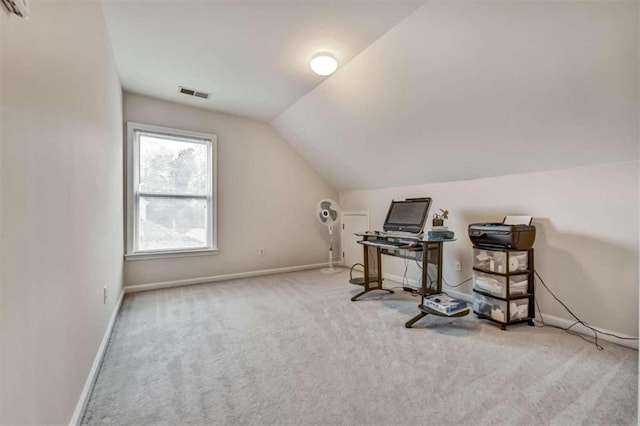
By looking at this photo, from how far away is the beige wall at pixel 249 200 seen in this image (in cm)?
359

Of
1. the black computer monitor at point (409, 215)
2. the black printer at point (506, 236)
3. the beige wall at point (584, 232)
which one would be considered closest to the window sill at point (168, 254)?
the black computer monitor at point (409, 215)

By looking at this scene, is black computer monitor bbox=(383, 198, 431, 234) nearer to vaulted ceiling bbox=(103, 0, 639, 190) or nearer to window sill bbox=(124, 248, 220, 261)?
vaulted ceiling bbox=(103, 0, 639, 190)

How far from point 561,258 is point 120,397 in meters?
3.37

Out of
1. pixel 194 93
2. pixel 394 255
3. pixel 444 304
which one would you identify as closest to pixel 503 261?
pixel 444 304

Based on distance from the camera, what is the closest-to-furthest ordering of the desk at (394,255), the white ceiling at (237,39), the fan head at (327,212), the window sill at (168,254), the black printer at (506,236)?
1. the white ceiling at (237,39)
2. the black printer at (506,236)
3. the desk at (394,255)
4. the window sill at (168,254)
5. the fan head at (327,212)

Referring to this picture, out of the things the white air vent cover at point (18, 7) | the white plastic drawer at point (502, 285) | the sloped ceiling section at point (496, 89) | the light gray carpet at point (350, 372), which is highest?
the sloped ceiling section at point (496, 89)

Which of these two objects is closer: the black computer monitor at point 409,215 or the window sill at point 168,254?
the black computer monitor at point 409,215

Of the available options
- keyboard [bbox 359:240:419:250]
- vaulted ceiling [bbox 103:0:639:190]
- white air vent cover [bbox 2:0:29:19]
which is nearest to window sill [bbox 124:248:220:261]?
vaulted ceiling [bbox 103:0:639:190]

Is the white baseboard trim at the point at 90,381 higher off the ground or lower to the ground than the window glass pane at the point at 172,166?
A: lower

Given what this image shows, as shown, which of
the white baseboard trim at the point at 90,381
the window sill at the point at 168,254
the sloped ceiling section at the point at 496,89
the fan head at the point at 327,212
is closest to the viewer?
the white baseboard trim at the point at 90,381

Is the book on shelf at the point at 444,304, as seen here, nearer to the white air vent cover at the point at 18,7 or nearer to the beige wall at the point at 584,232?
the beige wall at the point at 584,232

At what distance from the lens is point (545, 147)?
2.31 m

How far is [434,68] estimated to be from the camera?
2.25 meters

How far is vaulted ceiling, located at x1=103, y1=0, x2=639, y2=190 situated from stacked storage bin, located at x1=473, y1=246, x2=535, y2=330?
0.87 meters
